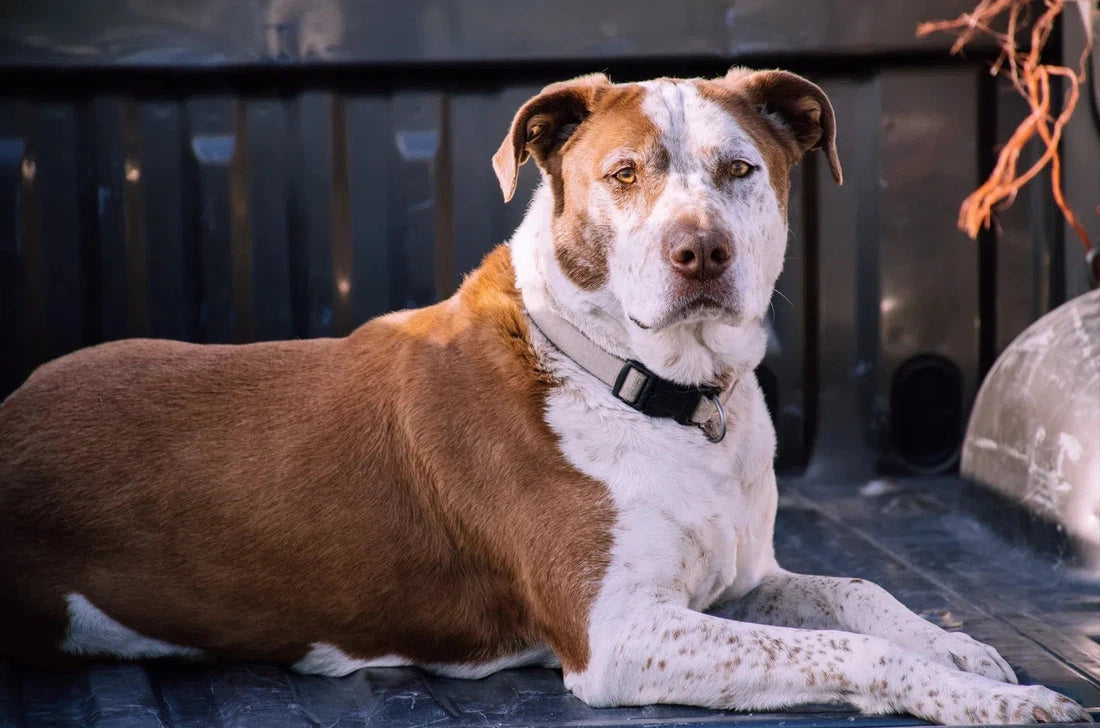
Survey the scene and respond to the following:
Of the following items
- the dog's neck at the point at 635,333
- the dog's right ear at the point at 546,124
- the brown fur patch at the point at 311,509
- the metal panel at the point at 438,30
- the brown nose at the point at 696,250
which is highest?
the metal panel at the point at 438,30

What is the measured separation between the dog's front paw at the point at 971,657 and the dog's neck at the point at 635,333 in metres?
0.69

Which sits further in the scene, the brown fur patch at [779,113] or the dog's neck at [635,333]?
the brown fur patch at [779,113]

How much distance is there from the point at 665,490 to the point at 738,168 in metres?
0.68

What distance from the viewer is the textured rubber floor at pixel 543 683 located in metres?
2.52

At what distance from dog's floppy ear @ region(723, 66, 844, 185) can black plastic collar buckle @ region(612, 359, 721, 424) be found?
0.61 m

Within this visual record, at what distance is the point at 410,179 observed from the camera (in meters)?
3.82

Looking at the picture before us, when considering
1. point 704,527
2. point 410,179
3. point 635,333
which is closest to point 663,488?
point 704,527

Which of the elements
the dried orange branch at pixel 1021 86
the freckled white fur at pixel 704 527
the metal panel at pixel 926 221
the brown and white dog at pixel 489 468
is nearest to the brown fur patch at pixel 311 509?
the brown and white dog at pixel 489 468

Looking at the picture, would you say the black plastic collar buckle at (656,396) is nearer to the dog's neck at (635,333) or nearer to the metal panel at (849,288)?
the dog's neck at (635,333)

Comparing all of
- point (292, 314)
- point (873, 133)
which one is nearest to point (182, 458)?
point (292, 314)

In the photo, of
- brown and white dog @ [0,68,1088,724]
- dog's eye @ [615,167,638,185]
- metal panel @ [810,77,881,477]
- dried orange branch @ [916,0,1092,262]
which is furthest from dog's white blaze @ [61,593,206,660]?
dried orange branch @ [916,0,1092,262]

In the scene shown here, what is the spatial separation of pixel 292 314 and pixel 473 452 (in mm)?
1210

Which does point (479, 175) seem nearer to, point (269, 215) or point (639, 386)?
point (269, 215)

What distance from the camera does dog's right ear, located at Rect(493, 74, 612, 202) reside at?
115 inches
